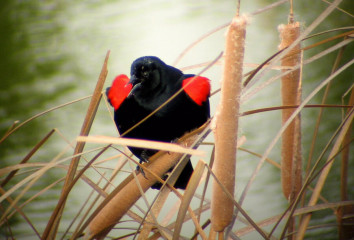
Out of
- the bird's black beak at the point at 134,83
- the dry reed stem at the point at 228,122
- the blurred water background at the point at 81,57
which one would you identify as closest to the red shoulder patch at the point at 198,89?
the bird's black beak at the point at 134,83

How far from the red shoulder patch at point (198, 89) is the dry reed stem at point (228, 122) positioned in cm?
39

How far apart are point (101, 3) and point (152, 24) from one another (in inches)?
8.9

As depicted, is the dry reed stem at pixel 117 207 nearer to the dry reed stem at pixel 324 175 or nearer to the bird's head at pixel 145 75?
the dry reed stem at pixel 324 175

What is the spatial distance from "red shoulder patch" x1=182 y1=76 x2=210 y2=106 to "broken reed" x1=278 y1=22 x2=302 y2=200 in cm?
26

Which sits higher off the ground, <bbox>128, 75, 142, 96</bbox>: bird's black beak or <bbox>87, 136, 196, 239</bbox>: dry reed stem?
<bbox>128, 75, 142, 96</bbox>: bird's black beak

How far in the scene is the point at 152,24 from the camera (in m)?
1.36

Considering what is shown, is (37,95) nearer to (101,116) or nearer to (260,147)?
(101,116)

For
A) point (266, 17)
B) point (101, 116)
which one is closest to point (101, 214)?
point (101, 116)

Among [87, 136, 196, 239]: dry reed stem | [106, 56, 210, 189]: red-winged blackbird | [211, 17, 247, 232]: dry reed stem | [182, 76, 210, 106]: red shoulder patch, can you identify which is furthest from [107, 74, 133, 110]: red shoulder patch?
[211, 17, 247, 232]: dry reed stem

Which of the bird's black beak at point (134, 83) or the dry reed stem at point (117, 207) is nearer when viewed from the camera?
the dry reed stem at point (117, 207)

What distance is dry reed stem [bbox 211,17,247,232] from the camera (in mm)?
411

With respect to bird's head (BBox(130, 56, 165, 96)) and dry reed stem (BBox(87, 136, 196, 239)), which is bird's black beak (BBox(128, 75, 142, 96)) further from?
dry reed stem (BBox(87, 136, 196, 239))

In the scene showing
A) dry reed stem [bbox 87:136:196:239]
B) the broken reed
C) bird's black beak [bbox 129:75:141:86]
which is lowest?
dry reed stem [bbox 87:136:196:239]

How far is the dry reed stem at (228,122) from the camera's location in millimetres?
411
